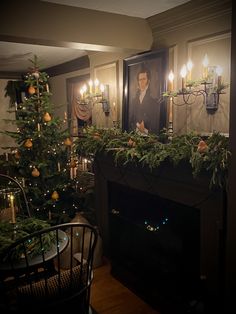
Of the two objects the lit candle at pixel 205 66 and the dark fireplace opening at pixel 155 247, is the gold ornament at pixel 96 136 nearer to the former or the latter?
the dark fireplace opening at pixel 155 247

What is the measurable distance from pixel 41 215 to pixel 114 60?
81.4 inches

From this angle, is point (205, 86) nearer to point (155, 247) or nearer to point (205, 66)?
point (205, 66)

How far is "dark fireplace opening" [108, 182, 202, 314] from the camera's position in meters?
2.57

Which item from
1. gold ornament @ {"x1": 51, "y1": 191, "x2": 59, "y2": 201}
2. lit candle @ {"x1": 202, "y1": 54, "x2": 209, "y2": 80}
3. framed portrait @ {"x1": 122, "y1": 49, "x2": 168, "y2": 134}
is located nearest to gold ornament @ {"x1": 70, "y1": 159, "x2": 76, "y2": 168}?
gold ornament @ {"x1": 51, "y1": 191, "x2": 59, "y2": 201}

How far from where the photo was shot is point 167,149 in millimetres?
2469

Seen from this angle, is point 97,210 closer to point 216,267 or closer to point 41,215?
point 41,215

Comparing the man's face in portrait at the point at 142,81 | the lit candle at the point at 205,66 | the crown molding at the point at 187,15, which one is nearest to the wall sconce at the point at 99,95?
the man's face in portrait at the point at 142,81

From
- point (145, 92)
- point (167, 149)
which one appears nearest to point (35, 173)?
point (145, 92)

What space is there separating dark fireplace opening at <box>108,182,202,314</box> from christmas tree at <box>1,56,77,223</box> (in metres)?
0.79

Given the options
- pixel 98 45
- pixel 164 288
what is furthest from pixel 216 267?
pixel 98 45

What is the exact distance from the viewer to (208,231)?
234 centimetres

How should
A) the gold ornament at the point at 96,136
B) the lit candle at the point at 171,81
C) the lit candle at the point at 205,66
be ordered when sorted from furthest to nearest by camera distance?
the gold ornament at the point at 96,136, the lit candle at the point at 171,81, the lit candle at the point at 205,66

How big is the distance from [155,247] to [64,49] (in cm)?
283

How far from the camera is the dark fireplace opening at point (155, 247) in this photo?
2.57 metres
